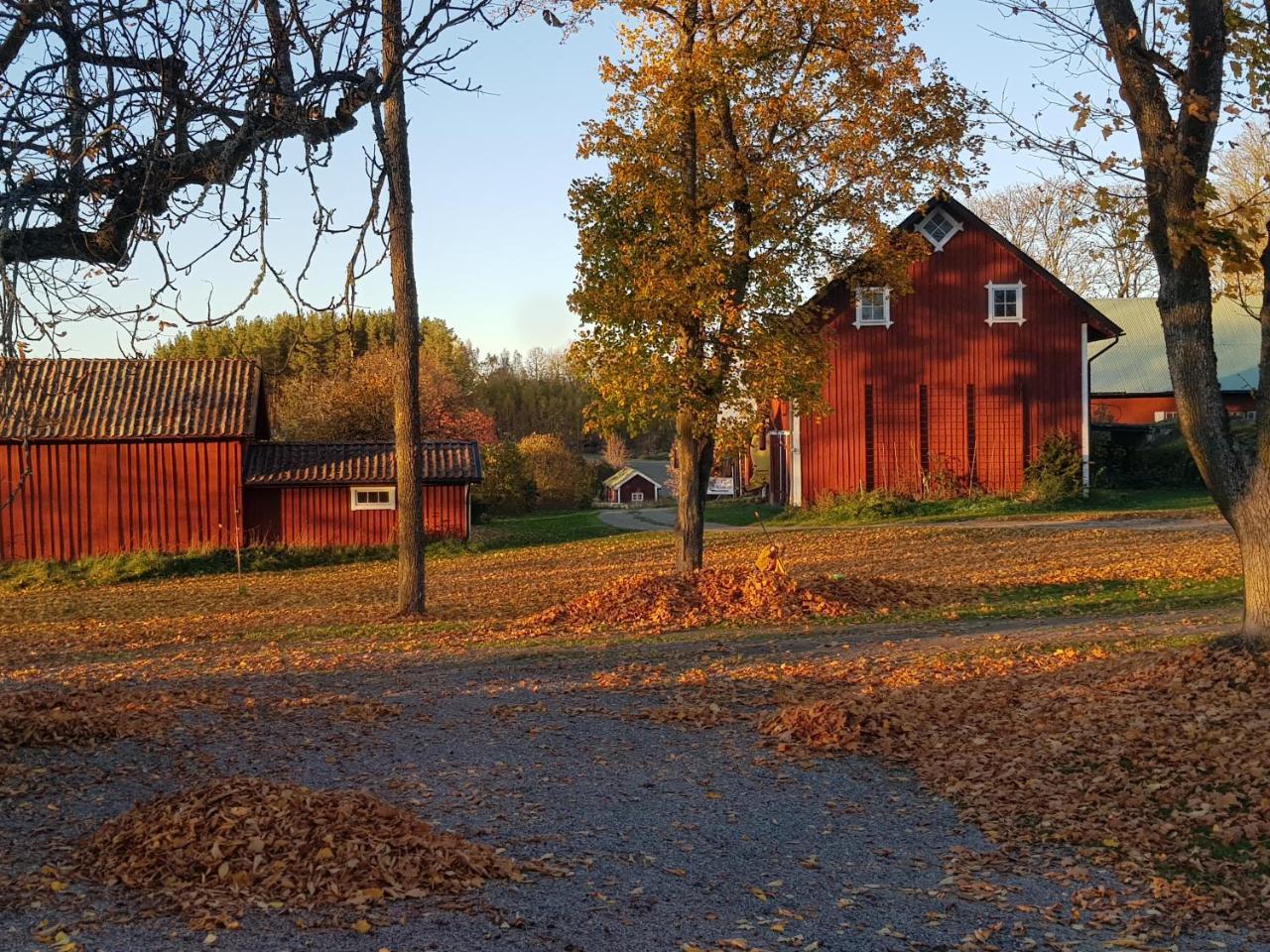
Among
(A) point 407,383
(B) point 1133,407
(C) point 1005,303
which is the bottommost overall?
(A) point 407,383

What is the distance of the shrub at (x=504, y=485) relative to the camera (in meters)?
44.3

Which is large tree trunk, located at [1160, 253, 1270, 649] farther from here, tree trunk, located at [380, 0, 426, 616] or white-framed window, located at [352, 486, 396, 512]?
white-framed window, located at [352, 486, 396, 512]

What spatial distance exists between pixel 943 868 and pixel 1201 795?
1.84 metres

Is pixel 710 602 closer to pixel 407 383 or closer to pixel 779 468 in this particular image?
pixel 407 383

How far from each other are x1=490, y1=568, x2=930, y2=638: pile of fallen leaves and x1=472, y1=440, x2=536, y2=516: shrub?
86.0ft

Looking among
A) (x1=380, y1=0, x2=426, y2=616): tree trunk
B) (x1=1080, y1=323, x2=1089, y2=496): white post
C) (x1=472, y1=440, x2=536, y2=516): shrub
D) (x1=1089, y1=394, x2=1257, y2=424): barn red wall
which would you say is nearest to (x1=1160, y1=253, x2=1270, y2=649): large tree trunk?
(x1=380, y1=0, x2=426, y2=616): tree trunk

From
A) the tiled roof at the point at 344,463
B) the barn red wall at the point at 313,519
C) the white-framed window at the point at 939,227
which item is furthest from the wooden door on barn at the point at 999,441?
the barn red wall at the point at 313,519

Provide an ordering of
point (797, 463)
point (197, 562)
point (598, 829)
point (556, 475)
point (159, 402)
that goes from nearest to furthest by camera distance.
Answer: point (598, 829)
point (197, 562)
point (159, 402)
point (797, 463)
point (556, 475)

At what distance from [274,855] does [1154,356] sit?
47446mm

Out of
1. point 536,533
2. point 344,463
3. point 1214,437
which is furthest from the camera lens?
point 536,533

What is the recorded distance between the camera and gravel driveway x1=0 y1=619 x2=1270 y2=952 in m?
5.07

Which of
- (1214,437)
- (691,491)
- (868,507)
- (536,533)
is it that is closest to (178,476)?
(536,533)

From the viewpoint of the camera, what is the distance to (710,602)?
16.4 meters

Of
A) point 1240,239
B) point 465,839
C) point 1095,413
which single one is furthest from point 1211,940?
point 1095,413
